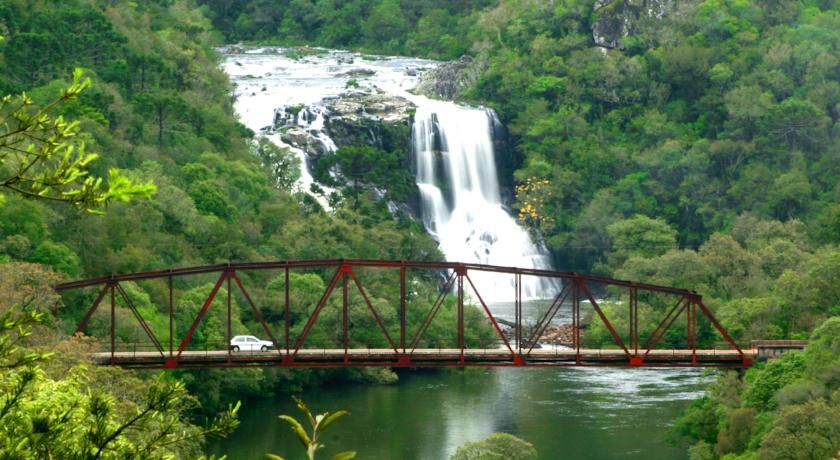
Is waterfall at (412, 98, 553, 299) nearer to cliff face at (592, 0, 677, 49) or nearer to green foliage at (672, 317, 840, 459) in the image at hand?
cliff face at (592, 0, 677, 49)

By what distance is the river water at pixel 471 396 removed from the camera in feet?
176

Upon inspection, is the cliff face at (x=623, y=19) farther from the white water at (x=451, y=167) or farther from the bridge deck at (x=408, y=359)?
the bridge deck at (x=408, y=359)

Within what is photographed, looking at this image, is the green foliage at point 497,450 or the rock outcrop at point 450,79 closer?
the green foliage at point 497,450

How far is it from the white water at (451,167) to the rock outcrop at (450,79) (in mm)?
1516

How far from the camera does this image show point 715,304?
69.2 meters

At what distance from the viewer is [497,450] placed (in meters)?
→ 46.8

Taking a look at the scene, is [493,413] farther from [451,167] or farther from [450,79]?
[450,79]

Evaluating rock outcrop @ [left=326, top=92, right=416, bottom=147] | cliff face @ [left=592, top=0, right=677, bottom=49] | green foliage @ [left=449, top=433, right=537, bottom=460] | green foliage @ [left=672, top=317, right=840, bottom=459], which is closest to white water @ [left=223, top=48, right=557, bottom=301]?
rock outcrop @ [left=326, top=92, right=416, bottom=147]

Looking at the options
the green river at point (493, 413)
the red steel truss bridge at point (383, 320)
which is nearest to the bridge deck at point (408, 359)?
the red steel truss bridge at point (383, 320)

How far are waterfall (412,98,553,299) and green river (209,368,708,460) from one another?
22789mm

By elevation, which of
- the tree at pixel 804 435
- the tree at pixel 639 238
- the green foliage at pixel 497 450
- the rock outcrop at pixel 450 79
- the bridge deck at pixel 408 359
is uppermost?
the rock outcrop at pixel 450 79

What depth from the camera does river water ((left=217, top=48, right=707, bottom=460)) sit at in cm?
5353

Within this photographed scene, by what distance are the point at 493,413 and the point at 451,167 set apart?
40488mm

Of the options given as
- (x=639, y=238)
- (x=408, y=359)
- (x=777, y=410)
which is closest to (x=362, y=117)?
(x=639, y=238)
